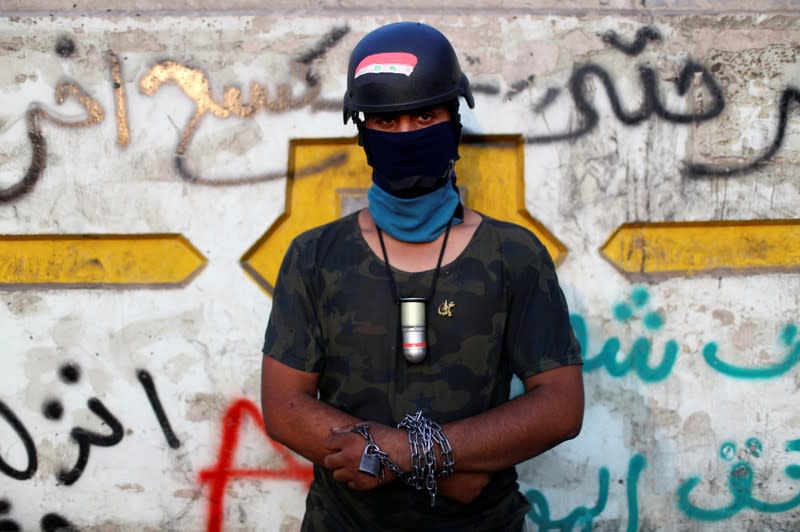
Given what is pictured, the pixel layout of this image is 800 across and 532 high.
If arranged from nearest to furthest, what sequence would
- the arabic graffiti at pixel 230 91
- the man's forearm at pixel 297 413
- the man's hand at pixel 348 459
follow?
the man's hand at pixel 348 459, the man's forearm at pixel 297 413, the arabic graffiti at pixel 230 91

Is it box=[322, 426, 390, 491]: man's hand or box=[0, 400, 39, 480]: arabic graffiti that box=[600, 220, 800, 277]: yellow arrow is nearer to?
box=[322, 426, 390, 491]: man's hand

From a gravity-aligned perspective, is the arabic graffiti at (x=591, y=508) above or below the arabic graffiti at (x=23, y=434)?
below

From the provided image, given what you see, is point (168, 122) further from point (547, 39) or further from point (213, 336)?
point (547, 39)

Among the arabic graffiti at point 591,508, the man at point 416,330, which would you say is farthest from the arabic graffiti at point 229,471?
the man at point 416,330

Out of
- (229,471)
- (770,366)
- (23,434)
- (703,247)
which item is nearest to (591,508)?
(770,366)

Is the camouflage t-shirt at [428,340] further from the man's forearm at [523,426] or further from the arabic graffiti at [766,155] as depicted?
the arabic graffiti at [766,155]

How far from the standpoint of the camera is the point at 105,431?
324cm

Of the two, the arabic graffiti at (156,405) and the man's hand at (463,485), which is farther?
the arabic graffiti at (156,405)

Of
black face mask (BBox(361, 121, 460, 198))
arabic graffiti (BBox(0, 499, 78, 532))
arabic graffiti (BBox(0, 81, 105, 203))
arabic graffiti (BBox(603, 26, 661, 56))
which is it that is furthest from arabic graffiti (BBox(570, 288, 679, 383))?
arabic graffiti (BBox(0, 499, 78, 532))

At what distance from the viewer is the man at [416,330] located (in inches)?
79.0

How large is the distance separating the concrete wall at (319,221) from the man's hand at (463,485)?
134 centimetres

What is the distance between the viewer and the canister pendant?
6.57 ft

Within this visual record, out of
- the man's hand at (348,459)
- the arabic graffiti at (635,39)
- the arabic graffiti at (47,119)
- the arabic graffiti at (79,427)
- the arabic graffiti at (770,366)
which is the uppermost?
the arabic graffiti at (635,39)

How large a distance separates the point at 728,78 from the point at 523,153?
856 millimetres
